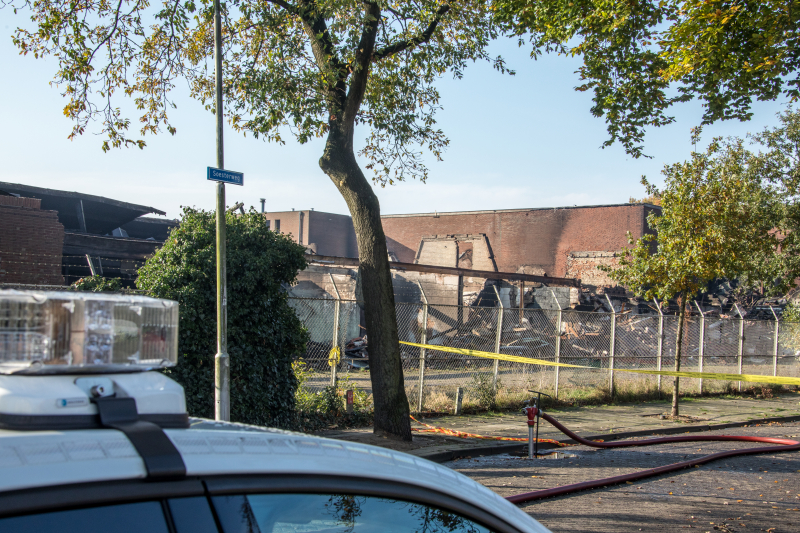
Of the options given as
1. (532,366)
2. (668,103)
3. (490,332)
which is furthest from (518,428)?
(490,332)

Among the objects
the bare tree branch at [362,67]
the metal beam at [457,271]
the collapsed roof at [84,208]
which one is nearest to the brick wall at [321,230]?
the metal beam at [457,271]

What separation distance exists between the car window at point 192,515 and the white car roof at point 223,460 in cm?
5

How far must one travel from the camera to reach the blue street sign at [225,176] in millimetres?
8648

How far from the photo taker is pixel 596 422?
13.4 meters

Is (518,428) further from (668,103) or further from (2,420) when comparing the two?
(2,420)

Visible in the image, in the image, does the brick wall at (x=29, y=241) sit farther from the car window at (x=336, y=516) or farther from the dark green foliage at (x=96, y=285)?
the car window at (x=336, y=516)

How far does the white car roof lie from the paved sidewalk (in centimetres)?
786

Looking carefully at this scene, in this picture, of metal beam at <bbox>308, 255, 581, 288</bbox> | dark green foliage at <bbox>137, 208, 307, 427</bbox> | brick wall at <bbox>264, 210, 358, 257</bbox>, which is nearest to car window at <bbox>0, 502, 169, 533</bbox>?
dark green foliage at <bbox>137, 208, 307, 427</bbox>

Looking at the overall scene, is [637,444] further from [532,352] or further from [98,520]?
[532,352]

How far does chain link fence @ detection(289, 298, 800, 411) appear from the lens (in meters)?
14.4

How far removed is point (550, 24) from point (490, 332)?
18275 mm

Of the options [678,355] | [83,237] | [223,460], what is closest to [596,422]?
[678,355]

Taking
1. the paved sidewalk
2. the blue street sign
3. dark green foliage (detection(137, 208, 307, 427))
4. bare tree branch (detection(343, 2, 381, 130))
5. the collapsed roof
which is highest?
bare tree branch (detection(343, 2, 381, 130))

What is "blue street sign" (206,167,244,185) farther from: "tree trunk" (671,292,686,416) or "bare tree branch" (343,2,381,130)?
"tree trunk" (671,292,686,416)
